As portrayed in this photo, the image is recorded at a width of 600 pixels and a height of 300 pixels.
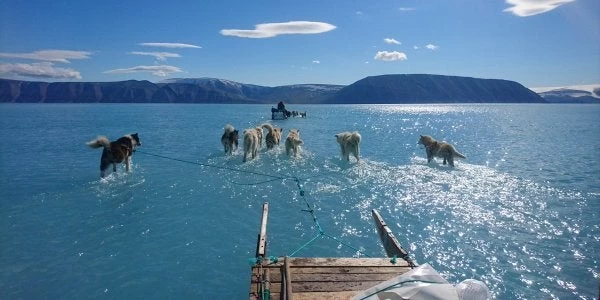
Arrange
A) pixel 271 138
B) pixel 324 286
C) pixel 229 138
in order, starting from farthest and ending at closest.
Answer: pixel 271 138 → pixel 229 138 → pixel 324 286

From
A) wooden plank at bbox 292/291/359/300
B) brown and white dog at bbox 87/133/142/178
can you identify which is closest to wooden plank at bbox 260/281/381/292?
wooden plank at bbox 292/291/359/300

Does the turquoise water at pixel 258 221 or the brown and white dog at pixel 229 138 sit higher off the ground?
the brown and white dog at pixel 229 138

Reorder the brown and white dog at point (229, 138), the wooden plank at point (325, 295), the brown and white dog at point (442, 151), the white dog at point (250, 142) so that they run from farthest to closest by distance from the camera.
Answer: the brown and white dog at point (229, 138), the white dog at point (250, 142), the brown and white dog at point (442, 151), the wooden plank at point (325, 295)

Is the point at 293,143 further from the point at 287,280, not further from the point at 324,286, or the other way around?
the point at 287,280

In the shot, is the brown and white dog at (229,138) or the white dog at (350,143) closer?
the white dog at (350,143)

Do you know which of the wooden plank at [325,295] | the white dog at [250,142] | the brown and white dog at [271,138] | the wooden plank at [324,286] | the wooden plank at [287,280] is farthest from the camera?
the brown and white dog at [271,138]

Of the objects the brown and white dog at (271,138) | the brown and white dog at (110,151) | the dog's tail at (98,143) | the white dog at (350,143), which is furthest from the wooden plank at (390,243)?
the brown and white dog at (271,138)

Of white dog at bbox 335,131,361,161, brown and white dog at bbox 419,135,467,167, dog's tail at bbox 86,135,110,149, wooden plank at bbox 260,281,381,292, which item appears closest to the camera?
wooden plank at bbox 260,281,381,292

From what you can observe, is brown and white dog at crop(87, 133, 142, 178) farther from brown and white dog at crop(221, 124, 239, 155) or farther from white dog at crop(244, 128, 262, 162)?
brown and white dog at crop(221, 124, 239, 155)

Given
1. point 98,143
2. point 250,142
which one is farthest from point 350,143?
point 98,143

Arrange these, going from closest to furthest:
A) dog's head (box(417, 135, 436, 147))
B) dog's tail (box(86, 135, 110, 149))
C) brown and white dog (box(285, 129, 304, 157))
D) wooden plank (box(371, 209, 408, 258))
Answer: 1. wooden plank (box(371, 209, 408, 258))
2. dog's tail (box(86, 135, 110, 149))
3. dog's head (box(417, 135, 436, 147))
4. brown and white dog (box(285, 129, 304, 157))

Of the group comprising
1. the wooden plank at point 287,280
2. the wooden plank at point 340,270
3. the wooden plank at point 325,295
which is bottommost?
the wooden plank at point 325,295

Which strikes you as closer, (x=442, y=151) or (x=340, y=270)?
(x=340, y=270)

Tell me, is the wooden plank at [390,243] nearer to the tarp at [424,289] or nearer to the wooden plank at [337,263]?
the wooden plank at [337,263]
